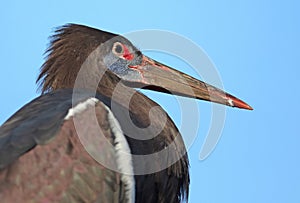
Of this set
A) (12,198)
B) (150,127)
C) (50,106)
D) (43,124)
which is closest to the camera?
(12,198)

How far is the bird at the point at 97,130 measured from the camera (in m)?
5.00

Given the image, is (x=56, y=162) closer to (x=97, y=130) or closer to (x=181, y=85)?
(x=97, y=130)

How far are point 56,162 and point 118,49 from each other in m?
1.93

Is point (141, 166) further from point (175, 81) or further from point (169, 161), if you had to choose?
point (175, 81)

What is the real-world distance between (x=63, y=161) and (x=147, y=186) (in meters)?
0.90

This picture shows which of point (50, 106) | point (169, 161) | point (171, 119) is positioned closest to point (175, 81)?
point (171, 119)

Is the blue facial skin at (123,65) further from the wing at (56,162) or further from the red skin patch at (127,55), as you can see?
the wing at (56,162)

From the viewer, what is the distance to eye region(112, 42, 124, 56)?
21.9 feet

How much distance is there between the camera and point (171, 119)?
6387mm

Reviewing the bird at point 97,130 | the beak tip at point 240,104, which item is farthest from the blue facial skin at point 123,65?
the beak tip at point 240,104

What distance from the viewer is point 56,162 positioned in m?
5.03

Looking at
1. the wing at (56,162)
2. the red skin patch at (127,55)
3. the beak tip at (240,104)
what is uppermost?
the red skin patch at (127,55)

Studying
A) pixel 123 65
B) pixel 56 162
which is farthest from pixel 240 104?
pixel 56 162

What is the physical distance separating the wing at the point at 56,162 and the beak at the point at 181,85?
1.44 metres
